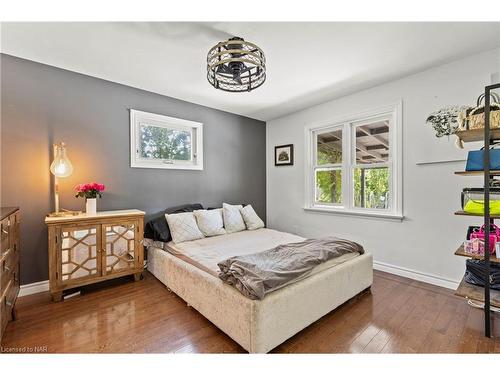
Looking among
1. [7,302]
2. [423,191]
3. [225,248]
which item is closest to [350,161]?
[423,191]

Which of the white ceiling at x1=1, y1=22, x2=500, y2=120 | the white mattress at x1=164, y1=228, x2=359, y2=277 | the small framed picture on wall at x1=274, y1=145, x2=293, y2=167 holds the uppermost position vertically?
the white ceiling at x1=1, y1=22, x2=500, y2=120

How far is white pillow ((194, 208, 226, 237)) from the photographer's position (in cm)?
298

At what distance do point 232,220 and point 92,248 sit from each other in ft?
5.42

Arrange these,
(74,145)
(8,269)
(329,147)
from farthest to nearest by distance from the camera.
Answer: (329,147) → (74,145) → (8,269)

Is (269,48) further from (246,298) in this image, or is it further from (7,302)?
(7,302)

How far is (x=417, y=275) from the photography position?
2678 mm

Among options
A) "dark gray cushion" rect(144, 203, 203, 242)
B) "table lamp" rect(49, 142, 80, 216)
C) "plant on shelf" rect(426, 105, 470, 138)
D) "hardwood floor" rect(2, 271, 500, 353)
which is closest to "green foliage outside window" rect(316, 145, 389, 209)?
"plant on shelf" rect(426, 105, 470, 138)

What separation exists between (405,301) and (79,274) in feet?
10.5

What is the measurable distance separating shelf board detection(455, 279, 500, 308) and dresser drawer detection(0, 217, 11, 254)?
3.28m

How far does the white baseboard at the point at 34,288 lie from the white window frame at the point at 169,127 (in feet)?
5.05

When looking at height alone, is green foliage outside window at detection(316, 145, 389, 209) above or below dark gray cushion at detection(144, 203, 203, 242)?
above

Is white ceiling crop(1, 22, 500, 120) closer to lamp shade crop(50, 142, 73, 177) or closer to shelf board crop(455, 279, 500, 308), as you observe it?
lamp shade crop(50, 142, 73, 177)
